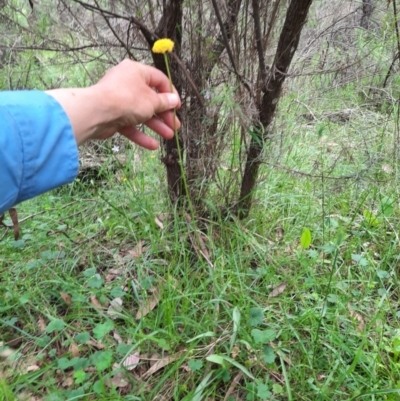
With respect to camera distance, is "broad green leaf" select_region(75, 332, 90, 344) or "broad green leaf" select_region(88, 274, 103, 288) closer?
"broad green leaf" select_region(75, 332, 90, 344)

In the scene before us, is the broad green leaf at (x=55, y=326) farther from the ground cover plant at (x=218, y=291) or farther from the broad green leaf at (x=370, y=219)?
the broad green leaf at (x=370, y=219)

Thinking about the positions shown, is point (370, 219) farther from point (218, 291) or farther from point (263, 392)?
point (263, 392)

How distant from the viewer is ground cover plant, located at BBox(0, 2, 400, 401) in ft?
4.00

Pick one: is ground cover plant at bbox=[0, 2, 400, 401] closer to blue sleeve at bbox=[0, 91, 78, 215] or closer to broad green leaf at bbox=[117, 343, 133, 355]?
broad green leaf at bbox=[117, 343, 133, 355]

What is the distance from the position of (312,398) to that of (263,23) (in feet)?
4.33

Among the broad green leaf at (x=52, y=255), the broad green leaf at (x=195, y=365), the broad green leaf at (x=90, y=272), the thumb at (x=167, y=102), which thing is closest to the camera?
the thumb at (x=167, y=102)

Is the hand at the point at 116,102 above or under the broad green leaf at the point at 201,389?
above

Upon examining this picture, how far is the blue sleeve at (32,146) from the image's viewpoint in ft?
2.60

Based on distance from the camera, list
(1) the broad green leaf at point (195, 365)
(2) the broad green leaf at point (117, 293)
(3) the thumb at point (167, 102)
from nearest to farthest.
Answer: (3) the thumb at point (167, 102) → (1) the broad green leaf at point (195, 365) → (2) the broad green leaf at point (117, 293)

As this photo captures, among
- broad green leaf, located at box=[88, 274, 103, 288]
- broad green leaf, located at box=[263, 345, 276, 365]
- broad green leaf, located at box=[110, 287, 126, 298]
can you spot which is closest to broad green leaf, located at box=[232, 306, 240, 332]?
broad green leaf, located at box=[263, 345, 276, 365]

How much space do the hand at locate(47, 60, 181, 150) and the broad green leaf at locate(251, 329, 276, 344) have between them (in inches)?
29.8

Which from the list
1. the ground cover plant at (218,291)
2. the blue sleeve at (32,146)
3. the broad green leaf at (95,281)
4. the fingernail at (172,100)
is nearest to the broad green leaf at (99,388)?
the ground cover plant at (218,291)

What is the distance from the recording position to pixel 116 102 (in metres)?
0.96

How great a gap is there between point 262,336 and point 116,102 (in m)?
0.85
